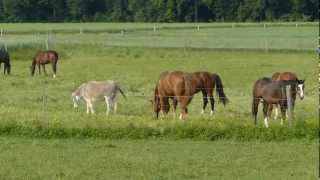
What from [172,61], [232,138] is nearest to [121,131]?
[232,138]

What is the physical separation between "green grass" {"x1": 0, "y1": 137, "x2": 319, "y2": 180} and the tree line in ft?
299

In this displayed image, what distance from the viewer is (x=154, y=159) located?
14.2m

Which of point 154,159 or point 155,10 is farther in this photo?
point 155,10

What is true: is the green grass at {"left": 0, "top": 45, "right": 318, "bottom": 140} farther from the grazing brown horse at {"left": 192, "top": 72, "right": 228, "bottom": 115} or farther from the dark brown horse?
the dark brown horse

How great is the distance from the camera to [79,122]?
1775 cm

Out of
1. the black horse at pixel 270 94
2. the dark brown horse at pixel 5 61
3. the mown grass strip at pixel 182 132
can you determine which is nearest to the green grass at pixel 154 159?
the mown grass strip at pixel 182 132

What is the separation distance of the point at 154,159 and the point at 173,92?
21.6 ft

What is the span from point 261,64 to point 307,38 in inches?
1186

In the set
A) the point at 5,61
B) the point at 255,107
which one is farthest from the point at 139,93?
the point at 5,61

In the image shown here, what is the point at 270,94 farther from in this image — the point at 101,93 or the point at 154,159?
the point at 154,159

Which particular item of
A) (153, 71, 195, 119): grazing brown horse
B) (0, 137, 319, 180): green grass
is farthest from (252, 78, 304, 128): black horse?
(0, 137, 319, 180): green grass

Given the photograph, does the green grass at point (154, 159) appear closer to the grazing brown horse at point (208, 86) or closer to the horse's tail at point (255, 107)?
the horse's tail at point (255, 107)

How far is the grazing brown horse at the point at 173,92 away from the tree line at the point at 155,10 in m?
86.4

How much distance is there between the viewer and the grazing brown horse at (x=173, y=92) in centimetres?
2041
